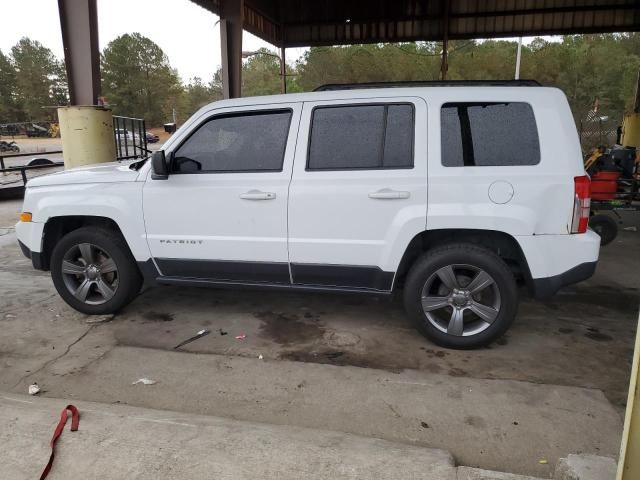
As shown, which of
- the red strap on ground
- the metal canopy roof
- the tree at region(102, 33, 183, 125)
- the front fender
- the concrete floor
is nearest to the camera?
the red strap on ground

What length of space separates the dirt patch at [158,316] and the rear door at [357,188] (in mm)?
1488

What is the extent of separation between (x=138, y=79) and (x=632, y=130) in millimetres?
77412

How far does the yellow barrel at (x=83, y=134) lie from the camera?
7.25m

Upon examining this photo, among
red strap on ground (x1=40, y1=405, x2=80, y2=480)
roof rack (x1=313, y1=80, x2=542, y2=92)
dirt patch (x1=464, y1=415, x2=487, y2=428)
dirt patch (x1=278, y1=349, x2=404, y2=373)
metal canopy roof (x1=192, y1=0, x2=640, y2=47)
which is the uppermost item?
metal canopy roof (x1=192, y1=0, x2=640, y2=47)

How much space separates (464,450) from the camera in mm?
2693

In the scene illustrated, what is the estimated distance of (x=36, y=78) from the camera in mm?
76375

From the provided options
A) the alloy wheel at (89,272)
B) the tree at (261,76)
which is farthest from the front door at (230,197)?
the tree at (261,76)

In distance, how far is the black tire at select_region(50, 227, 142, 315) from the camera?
4375mm

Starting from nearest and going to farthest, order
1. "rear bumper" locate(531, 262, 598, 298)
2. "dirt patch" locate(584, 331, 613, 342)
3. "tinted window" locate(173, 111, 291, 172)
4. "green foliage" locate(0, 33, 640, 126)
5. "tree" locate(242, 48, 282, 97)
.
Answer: "rear bumper" locate(531, 262, 598, 298)
"tinted window" locate(173, 111, 291, 172)
"dirt patch" locate(584, 331, 613, 342)
"green foliage" locate(0, 33, 640, 126)
"tree" locate(242, 48, 282, 97)

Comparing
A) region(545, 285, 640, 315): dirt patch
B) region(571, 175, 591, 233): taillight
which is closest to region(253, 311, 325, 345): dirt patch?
region(571, 175, 591, 233): taillight

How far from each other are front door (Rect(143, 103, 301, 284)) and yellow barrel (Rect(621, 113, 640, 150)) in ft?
40.2

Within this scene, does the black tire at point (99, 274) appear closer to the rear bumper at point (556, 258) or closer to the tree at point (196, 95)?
the rear bumper at point (556, 258)

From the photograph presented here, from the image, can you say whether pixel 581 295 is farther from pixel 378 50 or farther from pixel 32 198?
pixel 378 50

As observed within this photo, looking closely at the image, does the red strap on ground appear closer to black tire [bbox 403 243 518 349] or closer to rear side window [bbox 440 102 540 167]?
black tire [bbox 403 243 518 349]
